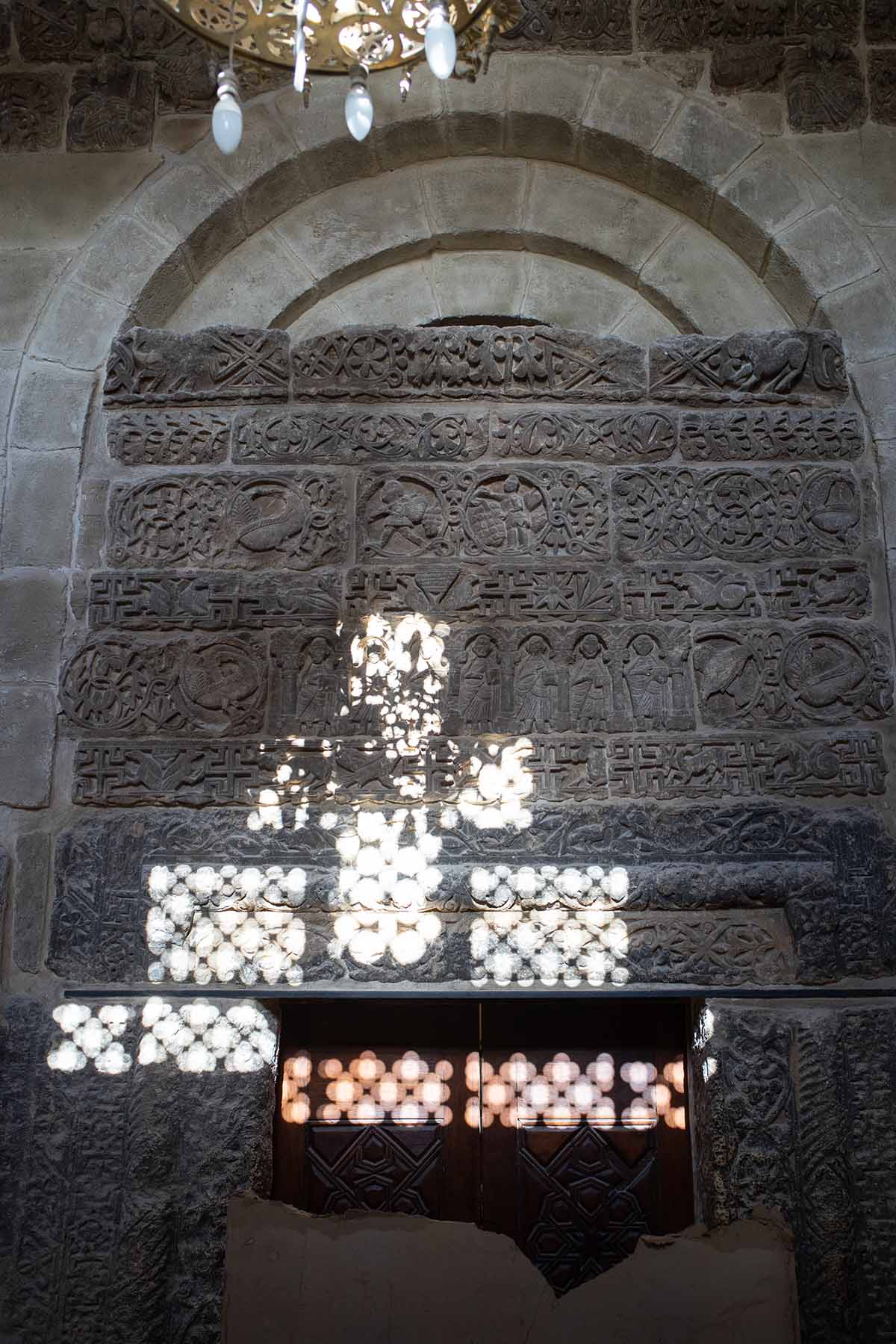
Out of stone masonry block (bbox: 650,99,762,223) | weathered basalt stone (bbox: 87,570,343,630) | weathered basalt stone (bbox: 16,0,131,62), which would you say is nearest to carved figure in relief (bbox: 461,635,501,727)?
weathered basalt stone (bbox: 87,570,343,630)

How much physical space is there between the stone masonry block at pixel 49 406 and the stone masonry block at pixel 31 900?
4.47ft

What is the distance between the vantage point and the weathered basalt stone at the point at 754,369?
4281 millimetres

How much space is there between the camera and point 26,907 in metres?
3.79

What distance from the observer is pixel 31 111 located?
15.2 ft

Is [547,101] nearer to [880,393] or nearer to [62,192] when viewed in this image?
[880,393]

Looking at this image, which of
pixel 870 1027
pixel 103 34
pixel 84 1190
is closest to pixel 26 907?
pixel 84 1190

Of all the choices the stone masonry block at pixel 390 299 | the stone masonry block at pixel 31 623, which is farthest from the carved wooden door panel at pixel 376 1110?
the stone masonry block at pixel 390 299

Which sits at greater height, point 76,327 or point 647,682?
point 76,327

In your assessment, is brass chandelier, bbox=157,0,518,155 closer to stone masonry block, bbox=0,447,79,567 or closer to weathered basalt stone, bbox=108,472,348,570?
weathered basalt stone, bbox=108,472,348,570

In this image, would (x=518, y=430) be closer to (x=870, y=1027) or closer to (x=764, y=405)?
(x=764, y=405)

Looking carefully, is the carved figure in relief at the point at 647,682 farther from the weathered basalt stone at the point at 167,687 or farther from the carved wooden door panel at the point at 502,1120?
the weathered basalt stone at the point at 167,687

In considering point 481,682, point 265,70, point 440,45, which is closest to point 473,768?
point 481,682

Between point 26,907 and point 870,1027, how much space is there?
8.35 ft

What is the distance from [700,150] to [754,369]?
89 cm
